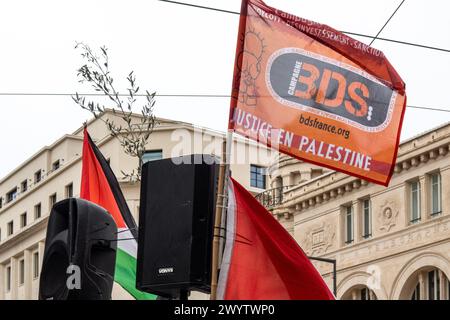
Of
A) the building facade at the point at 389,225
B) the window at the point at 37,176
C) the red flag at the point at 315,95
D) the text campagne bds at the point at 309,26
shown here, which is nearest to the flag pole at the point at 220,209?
the red flag at the point at 315,95

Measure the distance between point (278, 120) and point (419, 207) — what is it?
35298mm

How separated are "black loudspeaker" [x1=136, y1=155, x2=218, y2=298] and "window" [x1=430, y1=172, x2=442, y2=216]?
114 feet

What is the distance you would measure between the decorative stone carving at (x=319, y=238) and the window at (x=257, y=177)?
45.5 ft

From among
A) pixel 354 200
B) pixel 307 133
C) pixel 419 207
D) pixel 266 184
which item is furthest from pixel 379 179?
pixel 266 184

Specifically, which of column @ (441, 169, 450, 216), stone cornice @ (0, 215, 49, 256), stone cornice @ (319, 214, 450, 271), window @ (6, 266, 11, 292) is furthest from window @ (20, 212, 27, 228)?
column @ (441, 169, 450, 216)

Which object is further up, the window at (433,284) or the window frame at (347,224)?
the window frame at (347,224)

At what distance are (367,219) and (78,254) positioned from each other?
40.5m

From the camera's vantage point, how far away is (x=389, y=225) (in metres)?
48.8

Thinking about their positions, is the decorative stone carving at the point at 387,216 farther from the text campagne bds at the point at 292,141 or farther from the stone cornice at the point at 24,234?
the text campagne bds at the point at 292,141

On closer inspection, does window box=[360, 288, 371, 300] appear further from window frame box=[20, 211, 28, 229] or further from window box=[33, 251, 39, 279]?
window frame box=[20, 211, 28, 229]

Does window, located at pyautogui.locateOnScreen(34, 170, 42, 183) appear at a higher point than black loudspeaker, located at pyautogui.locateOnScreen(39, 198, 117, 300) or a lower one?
higher

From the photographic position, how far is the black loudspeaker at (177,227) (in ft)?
38.1

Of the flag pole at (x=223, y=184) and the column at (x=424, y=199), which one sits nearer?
the flag pole at (x=223, y=184)

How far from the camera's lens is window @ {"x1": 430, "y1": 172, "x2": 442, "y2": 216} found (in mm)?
46281
